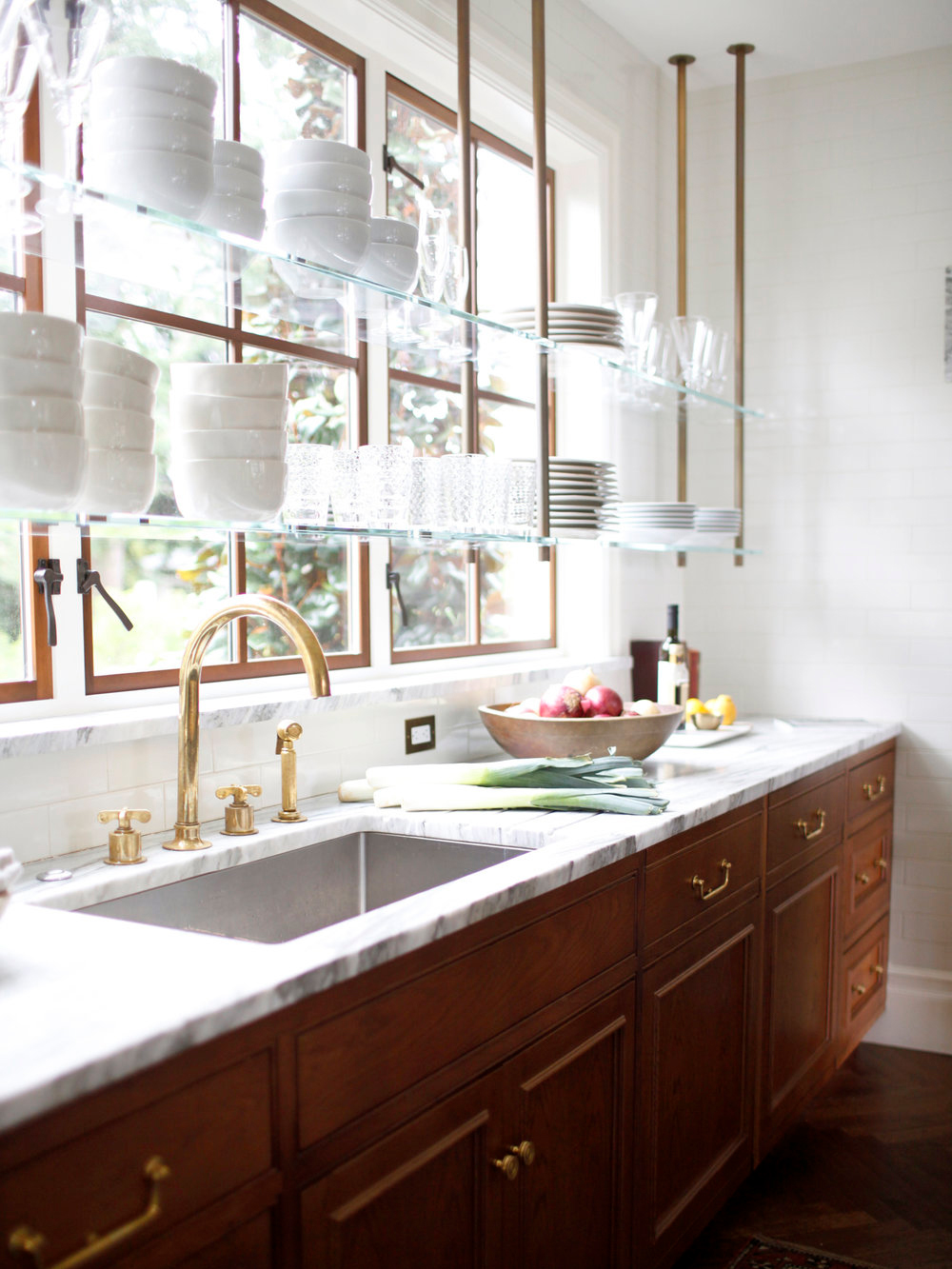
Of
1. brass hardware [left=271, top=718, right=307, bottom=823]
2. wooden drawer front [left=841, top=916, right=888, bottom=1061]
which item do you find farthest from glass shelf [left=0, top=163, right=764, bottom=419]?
wooden drawer front [left=841, top=916, right=888, bottom=1061]

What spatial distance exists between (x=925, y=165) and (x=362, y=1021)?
3290mm

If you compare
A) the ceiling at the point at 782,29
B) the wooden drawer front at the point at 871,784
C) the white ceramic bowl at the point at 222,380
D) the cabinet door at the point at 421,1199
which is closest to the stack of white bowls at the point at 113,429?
the white ceramic bowl at the point at 222,380

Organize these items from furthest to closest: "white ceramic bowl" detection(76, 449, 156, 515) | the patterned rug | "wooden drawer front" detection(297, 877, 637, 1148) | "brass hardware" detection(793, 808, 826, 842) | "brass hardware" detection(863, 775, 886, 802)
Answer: "brass hardware" detection(863, 775, 886, 802)
"brass hardware" detection(793, 808, 826, 842)
the patterned rug
"white ceramic bowl" detection(76, 449, 156, 515)
"wooden drawer front" detection(297, 877, 637, 1148)

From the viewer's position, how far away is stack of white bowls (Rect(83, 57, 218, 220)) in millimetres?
1570

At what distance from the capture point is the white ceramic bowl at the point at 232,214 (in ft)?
5.60

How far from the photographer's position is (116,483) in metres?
1.57

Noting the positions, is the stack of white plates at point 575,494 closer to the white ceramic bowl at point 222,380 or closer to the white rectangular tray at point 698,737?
the white rectangular tray at point 698,737

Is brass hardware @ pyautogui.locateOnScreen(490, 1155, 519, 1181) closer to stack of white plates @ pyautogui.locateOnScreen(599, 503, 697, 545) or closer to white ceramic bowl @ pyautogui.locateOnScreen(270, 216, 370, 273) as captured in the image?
white ceramic bowl @ pyautogui.locateOnScreen(270, 216, 370, 273)

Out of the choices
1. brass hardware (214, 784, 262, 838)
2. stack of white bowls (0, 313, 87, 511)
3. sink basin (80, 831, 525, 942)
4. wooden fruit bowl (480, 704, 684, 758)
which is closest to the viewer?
stack of white bowls (0, 313, 87, 511)

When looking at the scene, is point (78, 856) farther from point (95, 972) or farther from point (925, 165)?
point (925, 165)

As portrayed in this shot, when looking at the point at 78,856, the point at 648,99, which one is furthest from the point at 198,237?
the point at 648,99

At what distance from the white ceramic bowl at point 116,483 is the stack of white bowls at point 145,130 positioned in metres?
0.33

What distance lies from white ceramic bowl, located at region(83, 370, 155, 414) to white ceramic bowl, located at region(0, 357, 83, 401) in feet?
0.24

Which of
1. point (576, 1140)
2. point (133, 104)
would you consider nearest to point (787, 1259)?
point (576, 1140)
